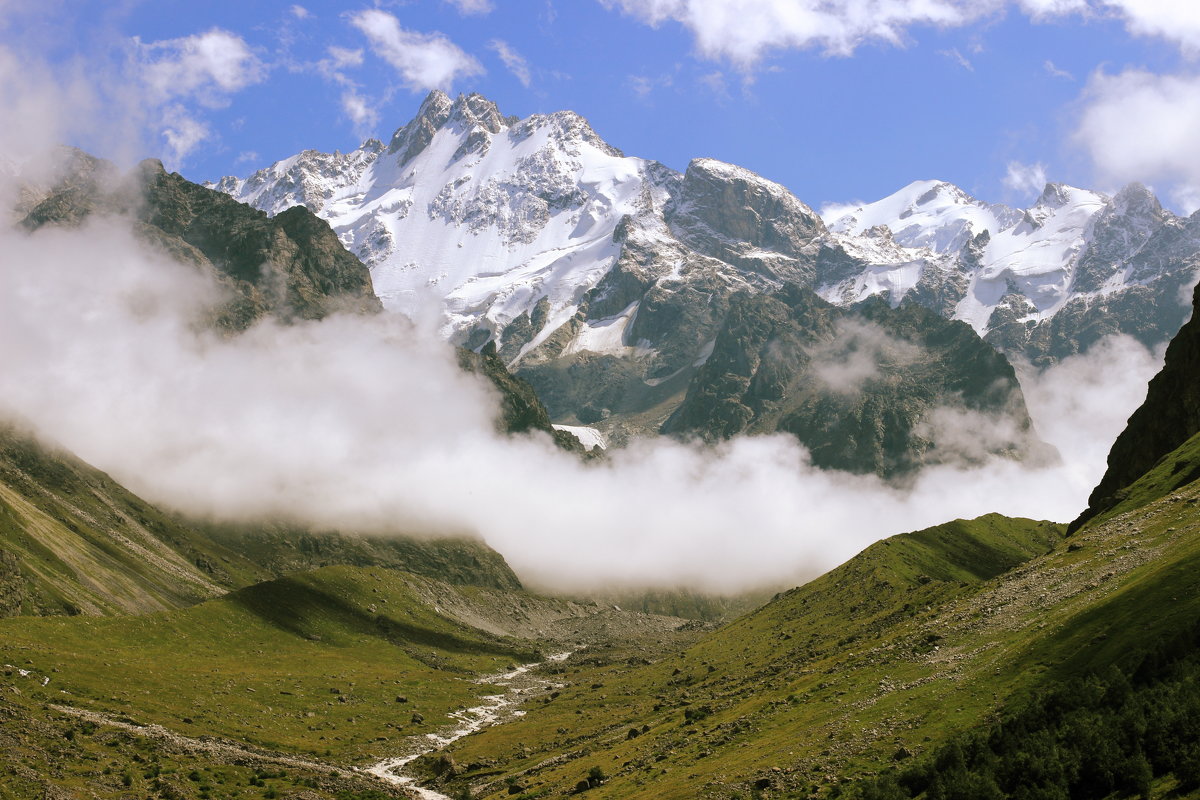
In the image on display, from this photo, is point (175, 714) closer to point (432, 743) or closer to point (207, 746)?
point (207, 746)

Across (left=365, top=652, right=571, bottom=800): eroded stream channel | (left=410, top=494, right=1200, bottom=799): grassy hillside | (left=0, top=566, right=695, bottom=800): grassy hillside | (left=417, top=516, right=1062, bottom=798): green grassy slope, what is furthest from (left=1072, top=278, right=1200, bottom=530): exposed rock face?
(left=0, top=566, right=695, bottom=800): grassy hillside

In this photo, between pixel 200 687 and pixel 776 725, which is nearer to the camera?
pixel 776 725

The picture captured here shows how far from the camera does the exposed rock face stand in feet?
514

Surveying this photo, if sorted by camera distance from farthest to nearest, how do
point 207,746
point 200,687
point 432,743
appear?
point 432,743 → point 200,687 → point 207,746

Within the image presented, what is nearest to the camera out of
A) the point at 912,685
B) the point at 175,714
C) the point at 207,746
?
the point at 912,685

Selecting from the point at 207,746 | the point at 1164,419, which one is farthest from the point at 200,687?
the point at 1164,419

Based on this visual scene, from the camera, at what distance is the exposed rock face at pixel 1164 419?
15675 centimetres

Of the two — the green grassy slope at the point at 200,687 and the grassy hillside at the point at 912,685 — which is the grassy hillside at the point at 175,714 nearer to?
the green grassy slope at the point at 200,687

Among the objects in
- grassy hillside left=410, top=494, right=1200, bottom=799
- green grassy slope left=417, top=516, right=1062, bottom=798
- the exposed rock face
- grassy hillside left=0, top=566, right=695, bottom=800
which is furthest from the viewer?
the exposed rock face

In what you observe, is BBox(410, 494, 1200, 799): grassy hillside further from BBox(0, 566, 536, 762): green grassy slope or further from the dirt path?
BBox(0, 566, 536, 762): green grassy slope

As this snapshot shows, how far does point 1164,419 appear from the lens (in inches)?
6417

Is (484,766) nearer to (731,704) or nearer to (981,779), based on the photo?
(731,704)

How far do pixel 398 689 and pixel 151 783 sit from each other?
381ft

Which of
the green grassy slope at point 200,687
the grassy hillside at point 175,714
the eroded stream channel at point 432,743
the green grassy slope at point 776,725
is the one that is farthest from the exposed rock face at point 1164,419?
the green grassy slope at point 200,687
